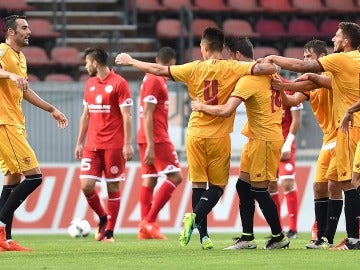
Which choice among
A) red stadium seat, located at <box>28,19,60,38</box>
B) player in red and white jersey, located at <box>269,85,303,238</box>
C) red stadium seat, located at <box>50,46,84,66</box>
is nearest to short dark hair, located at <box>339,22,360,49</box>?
player in red and white jersey, located at <box>269,85,303,238</box>

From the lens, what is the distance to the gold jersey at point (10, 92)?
12.4 meters

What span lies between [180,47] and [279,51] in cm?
258

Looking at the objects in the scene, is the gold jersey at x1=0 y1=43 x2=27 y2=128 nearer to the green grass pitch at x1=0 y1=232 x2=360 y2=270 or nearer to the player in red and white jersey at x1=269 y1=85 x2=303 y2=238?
the green grass pitch at x1=0 y1=232 x2=360 y2=270

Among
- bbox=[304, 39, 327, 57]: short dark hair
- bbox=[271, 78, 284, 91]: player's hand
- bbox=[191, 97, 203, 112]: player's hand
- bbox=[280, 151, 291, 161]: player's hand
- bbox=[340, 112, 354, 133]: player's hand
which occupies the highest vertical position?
bbox=[304, 39, 327, 57]: short dark hair

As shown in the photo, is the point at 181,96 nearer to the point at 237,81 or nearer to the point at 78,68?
the point at 78,68

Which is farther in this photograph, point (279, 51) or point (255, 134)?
point (279, 51)

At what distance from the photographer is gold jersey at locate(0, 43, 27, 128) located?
12359mm

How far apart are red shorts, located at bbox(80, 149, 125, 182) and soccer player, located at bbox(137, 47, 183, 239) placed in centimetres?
52

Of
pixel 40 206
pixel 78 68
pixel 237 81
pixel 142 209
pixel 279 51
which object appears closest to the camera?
pixel 237 81

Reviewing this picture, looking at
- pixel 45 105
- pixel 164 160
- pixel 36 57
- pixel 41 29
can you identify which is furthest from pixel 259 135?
pixel 41 29

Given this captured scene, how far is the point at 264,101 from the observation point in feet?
39.9

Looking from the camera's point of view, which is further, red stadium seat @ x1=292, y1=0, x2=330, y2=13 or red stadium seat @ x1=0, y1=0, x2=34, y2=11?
red stadium seat @ x1=292, y1=0, x2=330, y2=13

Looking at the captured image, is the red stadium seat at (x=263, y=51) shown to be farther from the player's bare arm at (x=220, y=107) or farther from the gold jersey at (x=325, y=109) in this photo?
the player's bare arm at (x=220, y=107)

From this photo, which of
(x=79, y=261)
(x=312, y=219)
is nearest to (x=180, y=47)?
(x=312, y=219)
